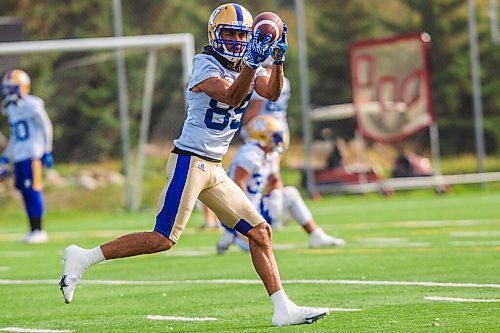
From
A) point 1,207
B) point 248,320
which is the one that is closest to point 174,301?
point 248,320

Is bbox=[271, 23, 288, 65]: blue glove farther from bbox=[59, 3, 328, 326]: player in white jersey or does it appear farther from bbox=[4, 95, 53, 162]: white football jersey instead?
bbox=[4, 95, 53, 162]: white football jersey

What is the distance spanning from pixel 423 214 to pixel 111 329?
9367 mm

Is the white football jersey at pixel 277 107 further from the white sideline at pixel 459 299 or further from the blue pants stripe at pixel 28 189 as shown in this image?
the white sideline at pixel 459 299

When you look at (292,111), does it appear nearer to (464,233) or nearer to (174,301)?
(464,233)

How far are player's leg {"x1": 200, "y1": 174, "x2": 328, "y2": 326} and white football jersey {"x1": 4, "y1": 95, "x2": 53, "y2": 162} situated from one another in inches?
304

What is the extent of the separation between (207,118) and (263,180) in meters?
4.26

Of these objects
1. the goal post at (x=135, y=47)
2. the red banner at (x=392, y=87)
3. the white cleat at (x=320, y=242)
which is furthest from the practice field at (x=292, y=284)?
the red banner at (x=392, y=87)

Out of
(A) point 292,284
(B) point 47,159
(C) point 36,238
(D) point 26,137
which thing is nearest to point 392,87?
(B) point 47,159

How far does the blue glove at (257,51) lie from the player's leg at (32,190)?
27.1ft

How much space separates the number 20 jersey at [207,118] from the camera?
654cm

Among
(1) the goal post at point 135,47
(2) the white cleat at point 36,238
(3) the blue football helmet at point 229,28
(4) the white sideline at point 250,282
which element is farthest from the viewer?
(1) the goal post at point 135,47

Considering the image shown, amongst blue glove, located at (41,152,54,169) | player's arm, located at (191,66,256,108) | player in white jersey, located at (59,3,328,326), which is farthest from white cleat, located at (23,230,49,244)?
player's arm, located at (191,66,256,108)

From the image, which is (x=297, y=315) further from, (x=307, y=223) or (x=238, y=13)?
(x=307, y=223)

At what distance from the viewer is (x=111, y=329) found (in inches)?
251
